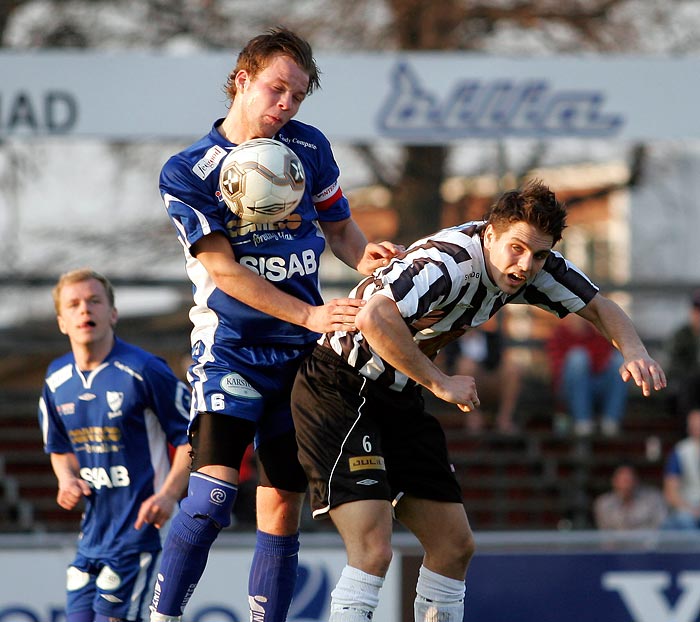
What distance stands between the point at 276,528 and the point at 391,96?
17.4 feet

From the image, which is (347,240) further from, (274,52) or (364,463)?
(364,463)

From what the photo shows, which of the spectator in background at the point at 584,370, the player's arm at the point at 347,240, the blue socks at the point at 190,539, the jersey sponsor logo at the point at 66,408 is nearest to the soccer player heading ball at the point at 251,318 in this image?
the blue socks at the point at 190,539

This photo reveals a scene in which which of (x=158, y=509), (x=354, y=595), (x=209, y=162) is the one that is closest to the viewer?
(x=354, y=595)

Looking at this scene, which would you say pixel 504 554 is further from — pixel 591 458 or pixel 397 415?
pixel 591 458

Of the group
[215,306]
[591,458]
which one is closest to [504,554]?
[215,306]

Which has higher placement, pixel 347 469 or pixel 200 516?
pixel 347 469

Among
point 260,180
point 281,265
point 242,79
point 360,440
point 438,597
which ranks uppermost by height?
point 242,79

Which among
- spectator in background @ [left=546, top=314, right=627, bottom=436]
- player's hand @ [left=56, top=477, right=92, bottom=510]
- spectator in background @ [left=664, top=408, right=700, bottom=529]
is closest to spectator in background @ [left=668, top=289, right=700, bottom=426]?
spectator in background @ [left=546, top=314, right=627, bottom=436]

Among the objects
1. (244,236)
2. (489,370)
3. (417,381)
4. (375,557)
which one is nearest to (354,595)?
(375,557)

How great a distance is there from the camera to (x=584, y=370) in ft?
39.0

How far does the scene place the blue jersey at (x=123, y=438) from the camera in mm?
5871

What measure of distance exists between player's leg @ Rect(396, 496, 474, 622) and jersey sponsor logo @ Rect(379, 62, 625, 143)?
5.15m

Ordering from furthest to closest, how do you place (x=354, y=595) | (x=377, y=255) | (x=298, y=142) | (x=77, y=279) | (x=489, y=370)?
1. (x=489, y=370)
2. (x=77, y=279)
3. (x=298, y=142)
4. (x=377, y=255)
5. (x=354, y=595)

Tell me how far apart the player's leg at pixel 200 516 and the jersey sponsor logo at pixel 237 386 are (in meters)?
0.10
